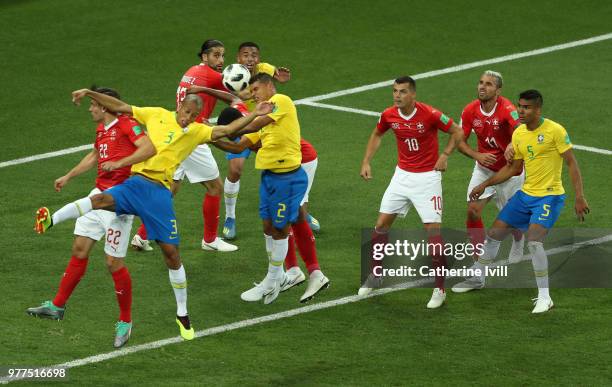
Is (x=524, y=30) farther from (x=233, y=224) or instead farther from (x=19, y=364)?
(x=19, y=364)

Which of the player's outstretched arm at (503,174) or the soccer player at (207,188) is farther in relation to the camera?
the soccer player at (207,188)

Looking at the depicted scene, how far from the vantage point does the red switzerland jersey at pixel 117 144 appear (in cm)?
1408

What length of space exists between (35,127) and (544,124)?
10.1 meters

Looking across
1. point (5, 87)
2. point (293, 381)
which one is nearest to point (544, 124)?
point (293, 381)

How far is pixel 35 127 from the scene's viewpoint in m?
21.8

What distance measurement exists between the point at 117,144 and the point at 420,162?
3429 mm

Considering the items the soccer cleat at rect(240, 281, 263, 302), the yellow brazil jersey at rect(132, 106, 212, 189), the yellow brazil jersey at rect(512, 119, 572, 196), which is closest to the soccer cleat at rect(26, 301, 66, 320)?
the yellow brazil jersey at rect(132, 106, 212, 189)

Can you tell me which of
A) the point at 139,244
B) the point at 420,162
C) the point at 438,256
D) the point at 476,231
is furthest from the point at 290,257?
the point at 476,231

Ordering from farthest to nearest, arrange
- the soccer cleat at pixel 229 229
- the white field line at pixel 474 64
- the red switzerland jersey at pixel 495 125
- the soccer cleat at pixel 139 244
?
the white field line at pixel 474 64
the soccer cleat at pixel 229 229
the soccer cleat at pixel 139 244
the red switzerland jersey at pixel 495 125

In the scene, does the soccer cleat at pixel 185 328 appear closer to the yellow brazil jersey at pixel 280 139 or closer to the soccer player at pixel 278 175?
the soccer player at pixel 278 175

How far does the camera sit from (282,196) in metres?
14.7

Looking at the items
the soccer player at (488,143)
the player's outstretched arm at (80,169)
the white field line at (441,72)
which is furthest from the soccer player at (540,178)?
the white field line at (441,72)

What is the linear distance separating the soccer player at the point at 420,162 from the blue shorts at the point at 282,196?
91 cm

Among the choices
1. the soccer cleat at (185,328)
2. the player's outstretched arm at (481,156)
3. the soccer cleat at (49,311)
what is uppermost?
the player's outstretched arm at (481,156)
